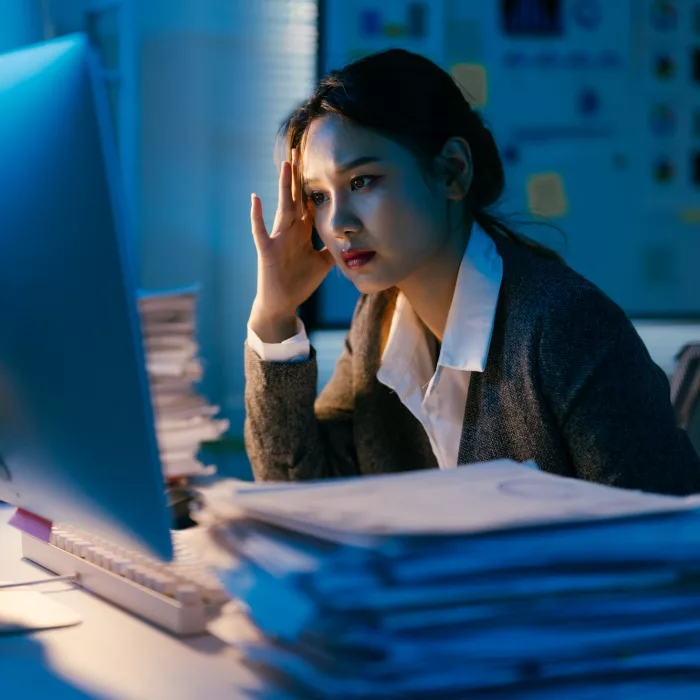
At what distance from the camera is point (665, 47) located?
330cm

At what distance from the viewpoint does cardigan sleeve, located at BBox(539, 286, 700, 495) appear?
3.64 ft

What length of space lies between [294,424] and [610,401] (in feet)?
1.60

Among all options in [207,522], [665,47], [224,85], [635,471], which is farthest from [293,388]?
[665,47]

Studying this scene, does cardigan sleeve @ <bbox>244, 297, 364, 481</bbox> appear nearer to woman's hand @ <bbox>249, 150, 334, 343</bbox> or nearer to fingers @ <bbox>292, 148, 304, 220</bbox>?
woman's hand @ <bbox>249, 150, 334, 343</bbox>

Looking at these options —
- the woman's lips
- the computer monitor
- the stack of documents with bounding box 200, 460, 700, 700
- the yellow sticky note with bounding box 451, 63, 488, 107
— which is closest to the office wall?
the yellow sticky note with bounding box 451, 63, 488, 107

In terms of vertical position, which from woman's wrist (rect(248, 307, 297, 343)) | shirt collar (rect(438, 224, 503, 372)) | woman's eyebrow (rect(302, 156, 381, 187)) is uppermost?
woman's eyebrow (rect(302, 156, 381, 187))

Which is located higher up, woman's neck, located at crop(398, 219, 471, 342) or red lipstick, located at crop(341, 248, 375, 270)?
red lipstick, located at crop(341, 248, 375, 270)

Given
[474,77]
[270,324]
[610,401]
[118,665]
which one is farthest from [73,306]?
[474,77]

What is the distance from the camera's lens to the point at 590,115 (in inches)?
127

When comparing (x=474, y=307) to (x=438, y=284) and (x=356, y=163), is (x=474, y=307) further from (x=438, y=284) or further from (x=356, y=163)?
(x=356, y=163)

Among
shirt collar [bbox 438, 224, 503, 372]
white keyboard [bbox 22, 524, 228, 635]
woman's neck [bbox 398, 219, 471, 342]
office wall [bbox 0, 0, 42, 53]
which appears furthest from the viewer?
office wall [bbox 0, 0, 42, 53]

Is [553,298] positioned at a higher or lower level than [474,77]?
lower

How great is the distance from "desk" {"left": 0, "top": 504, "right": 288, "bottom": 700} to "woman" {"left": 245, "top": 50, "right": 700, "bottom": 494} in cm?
54

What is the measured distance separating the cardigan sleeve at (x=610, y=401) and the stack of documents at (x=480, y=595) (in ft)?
1.51
